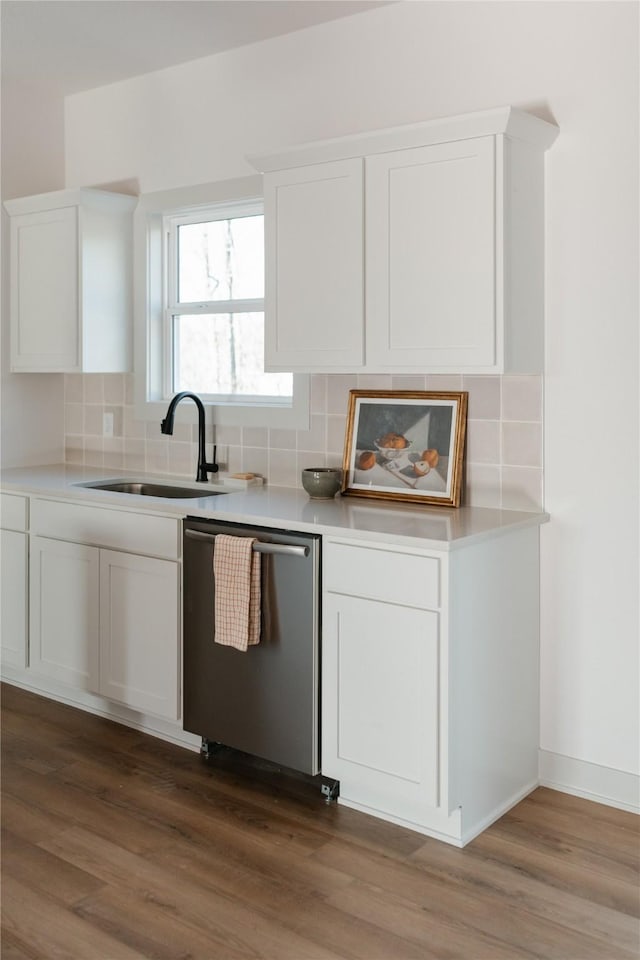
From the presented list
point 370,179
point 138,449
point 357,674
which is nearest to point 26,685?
point 138,449

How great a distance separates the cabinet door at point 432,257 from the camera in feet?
9.11

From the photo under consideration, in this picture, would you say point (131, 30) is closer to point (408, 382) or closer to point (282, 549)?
point (408, 382)

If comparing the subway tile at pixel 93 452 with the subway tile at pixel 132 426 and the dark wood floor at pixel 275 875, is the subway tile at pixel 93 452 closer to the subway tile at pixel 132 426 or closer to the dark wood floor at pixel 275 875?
the subway tile at pixel 132 426

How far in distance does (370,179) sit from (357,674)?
1535 millimetres

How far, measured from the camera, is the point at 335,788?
9.60 ft

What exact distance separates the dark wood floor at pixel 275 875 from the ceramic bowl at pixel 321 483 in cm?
97

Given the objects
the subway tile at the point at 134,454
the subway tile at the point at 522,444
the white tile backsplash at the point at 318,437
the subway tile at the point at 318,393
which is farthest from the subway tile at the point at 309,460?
the subway tile at the point at 134,454

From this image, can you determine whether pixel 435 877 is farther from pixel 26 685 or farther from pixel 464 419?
pixel 26 685

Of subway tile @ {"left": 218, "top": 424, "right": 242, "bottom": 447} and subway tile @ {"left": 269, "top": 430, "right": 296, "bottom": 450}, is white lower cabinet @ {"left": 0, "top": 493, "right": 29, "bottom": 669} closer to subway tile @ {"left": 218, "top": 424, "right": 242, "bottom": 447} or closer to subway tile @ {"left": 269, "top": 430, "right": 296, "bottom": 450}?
subway tile @ {"left": 218, "top": 424, "right": 242, "bottom": 447}

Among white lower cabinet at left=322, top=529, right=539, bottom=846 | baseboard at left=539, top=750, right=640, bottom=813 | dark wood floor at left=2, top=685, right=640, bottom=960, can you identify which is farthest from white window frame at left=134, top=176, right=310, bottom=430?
baseboard at left=539, top=750, right=640, bottom=813

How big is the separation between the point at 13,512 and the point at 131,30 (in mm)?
1924

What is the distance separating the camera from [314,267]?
10.5 feet

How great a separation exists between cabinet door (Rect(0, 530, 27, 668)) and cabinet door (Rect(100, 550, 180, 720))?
1.65ft

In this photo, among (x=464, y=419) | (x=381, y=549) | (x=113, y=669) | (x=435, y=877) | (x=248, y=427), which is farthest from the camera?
(x=248, y=427)
